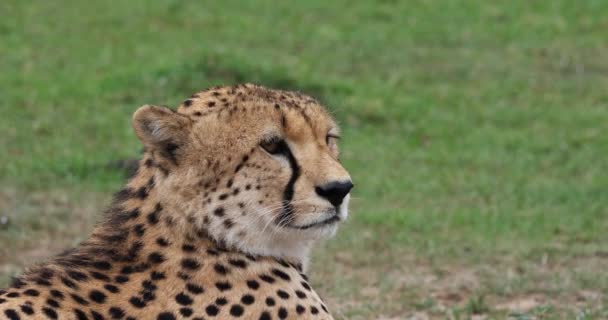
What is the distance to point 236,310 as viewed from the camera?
3480 millimetres

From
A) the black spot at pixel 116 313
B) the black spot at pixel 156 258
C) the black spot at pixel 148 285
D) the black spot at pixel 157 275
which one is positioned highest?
the black spot at pixel 156 258

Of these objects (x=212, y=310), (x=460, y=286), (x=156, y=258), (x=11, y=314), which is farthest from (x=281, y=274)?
(x=460, y=286)

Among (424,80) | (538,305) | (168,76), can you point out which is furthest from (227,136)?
(424,80)

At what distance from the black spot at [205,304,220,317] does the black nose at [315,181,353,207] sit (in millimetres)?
440

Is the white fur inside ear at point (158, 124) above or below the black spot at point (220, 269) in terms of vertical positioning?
above

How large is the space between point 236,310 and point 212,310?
66 mm

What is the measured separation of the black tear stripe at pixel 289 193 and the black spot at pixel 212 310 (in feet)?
1.04

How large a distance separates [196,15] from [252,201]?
8.31m

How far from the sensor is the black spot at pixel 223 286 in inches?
139

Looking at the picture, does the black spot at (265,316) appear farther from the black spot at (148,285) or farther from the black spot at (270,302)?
the black spot at (148,285)

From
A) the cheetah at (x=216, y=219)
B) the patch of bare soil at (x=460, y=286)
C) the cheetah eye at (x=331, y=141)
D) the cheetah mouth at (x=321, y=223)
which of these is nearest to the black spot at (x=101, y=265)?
the cheetah at (x=216, y=219)

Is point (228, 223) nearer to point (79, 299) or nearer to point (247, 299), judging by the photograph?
point (247, 299)

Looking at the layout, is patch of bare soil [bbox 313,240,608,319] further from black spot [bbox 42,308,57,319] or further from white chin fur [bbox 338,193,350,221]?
black spot [bbox 42,308,57,319]

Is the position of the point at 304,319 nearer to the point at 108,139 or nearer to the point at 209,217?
the point at 209,217
